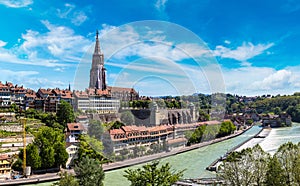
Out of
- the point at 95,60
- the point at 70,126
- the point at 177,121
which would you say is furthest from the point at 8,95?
the point at 95,60

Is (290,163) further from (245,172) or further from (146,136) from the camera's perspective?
(146,136)

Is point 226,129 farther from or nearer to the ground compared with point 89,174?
farther from the ground

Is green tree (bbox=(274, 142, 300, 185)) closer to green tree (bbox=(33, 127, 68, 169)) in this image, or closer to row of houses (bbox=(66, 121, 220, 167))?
row of houses (bbox=(66, 121, 220, 167))

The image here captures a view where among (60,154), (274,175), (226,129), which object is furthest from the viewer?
(226,129)

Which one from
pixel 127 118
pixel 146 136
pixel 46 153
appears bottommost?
pixel 46 153

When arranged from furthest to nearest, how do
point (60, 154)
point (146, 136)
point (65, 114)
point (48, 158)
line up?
point (65, 114) < point (60, 154) < point (48, 158) < point (146, 136)

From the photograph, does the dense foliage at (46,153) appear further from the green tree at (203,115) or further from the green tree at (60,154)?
the green tree at (203,115)

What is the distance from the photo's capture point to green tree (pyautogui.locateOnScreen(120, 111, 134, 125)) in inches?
177

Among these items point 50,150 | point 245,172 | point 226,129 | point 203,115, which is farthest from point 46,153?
point 226,129

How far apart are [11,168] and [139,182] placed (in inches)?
213

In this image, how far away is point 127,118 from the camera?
490 centimetres

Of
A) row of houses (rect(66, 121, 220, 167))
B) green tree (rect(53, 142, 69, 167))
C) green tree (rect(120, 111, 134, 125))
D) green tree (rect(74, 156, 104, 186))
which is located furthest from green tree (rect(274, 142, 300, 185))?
green tree (rect(53, 142, 69, 167))

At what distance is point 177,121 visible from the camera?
454 cm

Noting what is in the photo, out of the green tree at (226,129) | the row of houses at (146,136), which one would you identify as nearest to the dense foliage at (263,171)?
the row of houses at (146,136)
